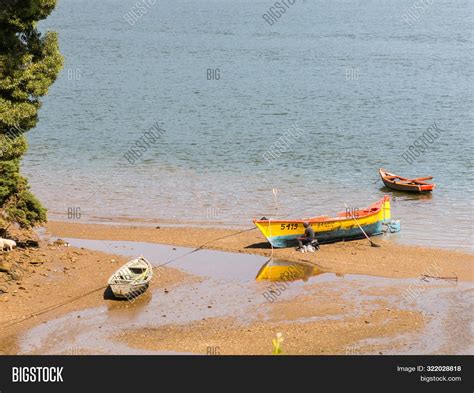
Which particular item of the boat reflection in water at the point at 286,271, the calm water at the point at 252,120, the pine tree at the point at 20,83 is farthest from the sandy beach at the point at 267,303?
the calm water at the point at 252,120

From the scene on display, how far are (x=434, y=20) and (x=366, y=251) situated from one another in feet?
329

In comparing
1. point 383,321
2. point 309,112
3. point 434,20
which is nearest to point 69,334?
point 383,321

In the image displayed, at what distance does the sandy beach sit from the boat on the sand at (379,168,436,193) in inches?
379

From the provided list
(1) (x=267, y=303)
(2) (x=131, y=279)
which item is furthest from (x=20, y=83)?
(1) (x=267, y=303)

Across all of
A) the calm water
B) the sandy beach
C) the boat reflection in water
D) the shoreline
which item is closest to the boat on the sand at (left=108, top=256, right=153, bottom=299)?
the sandy beach

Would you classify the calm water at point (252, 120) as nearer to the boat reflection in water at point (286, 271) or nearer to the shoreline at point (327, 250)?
the shoreline at point (327, 250)

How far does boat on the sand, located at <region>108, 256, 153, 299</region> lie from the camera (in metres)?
30.1

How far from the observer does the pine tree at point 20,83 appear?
106ft

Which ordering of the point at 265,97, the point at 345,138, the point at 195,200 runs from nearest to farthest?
the point at 195,200
the point at 345,138
the point at 265,97

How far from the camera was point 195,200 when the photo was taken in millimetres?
45719

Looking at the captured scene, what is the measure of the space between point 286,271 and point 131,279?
7.03 metres

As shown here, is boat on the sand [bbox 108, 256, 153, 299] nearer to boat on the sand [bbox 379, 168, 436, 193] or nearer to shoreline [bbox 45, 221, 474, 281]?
shoreline [bbox 45, 221, 474, 281]
